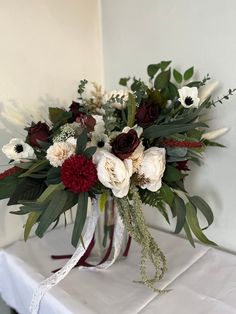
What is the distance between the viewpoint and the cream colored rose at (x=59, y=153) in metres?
0.67

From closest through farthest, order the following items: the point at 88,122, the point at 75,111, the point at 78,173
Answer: the point at 78,173
the point at 88,122
the point at 75,111

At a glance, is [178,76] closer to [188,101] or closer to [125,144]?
[188,101]

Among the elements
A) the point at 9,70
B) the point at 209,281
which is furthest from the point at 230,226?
the point at 9,70

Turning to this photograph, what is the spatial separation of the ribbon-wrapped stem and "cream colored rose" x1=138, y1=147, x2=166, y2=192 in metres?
0.04

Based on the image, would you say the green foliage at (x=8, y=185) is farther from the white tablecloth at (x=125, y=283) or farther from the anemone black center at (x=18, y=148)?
the white tablecloth at (x=125, y=283)

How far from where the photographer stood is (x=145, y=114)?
0.74 meters

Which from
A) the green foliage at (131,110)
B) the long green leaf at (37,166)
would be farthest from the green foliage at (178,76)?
the long green leaf at (37,166)

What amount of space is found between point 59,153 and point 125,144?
0.50ft

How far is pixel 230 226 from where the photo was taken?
941mm

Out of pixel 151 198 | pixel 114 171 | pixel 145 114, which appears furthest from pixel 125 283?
pixel 145 114

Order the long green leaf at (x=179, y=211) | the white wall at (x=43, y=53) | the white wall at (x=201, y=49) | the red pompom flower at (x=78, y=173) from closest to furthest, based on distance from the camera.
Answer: the red pompom flower at (x=78, y=173) → the long green leaf at (x=179, y=211) → the white wall at (x=201, y=49) → the white wall at (x=43, y=53)

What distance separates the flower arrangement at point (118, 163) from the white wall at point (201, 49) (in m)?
0.09

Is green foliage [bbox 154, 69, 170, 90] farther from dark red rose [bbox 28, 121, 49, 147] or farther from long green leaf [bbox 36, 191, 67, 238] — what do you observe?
long green leaf [bbox 36, 191, 67, 238]

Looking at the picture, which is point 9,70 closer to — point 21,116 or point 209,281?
point 21,116
